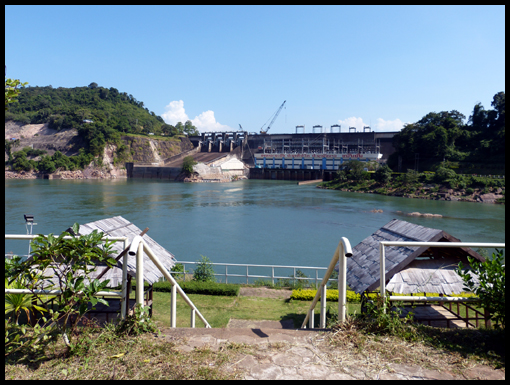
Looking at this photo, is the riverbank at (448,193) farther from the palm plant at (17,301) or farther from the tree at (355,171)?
the palm plant at (17,301)

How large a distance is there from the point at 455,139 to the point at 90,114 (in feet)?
247

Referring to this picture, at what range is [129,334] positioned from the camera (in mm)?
2697

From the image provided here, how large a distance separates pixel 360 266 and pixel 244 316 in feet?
8.06

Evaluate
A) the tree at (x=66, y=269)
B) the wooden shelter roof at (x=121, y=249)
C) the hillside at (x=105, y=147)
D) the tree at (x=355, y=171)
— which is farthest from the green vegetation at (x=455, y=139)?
the tree at (x=66, y=269)

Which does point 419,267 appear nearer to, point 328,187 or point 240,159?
point 328,187

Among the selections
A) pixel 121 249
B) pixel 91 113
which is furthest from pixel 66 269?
pixel 91 113

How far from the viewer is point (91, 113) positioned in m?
87.8

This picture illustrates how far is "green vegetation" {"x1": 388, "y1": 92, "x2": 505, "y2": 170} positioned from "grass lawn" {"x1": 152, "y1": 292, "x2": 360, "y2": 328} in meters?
48.9

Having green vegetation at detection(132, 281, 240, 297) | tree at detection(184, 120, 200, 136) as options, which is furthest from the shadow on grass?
tree at detection(184, 120, 200, 136)

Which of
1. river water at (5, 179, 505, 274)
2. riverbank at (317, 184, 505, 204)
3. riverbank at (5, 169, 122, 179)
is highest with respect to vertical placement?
riverbank at (5, 169, 122, 179)

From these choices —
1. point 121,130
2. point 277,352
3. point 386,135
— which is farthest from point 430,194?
point 121,130

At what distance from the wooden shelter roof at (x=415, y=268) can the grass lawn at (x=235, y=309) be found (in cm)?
96

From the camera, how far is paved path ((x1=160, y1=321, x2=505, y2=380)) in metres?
2.28

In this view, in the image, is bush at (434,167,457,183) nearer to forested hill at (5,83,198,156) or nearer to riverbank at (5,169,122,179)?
riverbank at (5,169,122,179)
